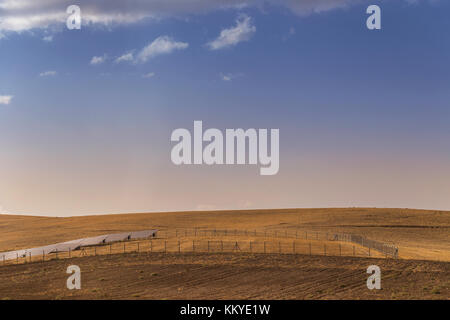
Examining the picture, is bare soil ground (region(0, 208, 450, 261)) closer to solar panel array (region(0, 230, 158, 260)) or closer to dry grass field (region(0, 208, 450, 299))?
solar panel array (region(0, 230, 158, 260))

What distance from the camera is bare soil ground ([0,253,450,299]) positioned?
97.9 ft

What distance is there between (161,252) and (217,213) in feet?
226

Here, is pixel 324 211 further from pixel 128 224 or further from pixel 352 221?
pixel 128 224

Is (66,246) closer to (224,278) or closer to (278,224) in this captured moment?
(224,278)

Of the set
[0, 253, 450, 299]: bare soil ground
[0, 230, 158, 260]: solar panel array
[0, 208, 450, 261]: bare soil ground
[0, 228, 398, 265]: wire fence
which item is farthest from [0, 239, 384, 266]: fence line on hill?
[0, 208, 450, 261]: bare soil ground

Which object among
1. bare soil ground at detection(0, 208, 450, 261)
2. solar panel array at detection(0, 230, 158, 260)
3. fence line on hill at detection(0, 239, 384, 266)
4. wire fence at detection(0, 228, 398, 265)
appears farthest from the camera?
bare soil ground at detection(0, 208, 450, 261)

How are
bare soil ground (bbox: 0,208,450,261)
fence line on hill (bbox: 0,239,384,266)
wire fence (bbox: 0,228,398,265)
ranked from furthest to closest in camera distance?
bare soil ground (bbox: 0,208,450,261), wire fence (bbox: 0,228,398,265), fence line on hill (bbox: 0,239,384,266)

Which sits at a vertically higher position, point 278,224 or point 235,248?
point 235,248

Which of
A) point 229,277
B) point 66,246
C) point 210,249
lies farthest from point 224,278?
point 66,246

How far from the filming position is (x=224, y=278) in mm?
34844

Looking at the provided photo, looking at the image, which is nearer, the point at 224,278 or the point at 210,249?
the point at 224,278
